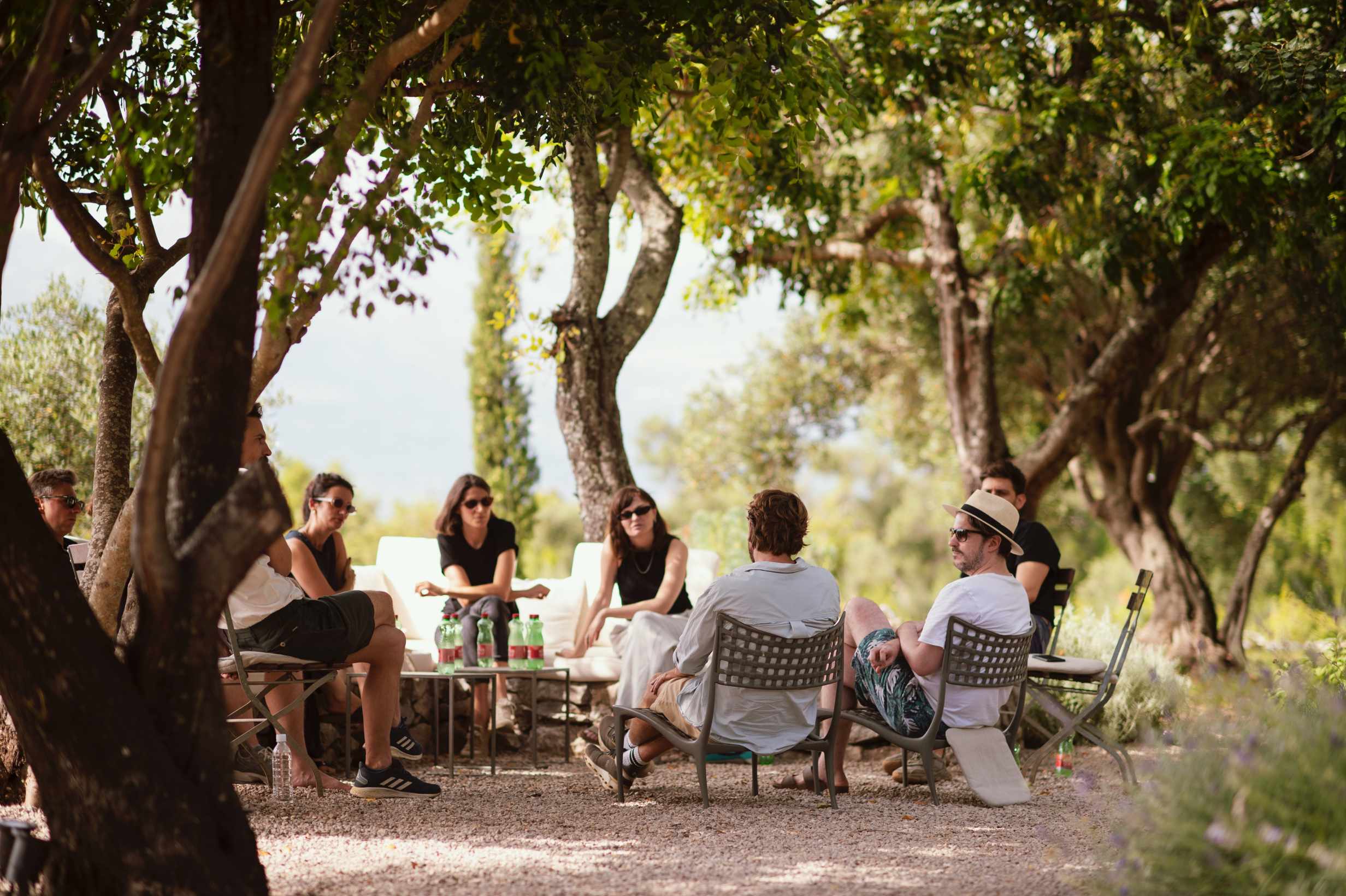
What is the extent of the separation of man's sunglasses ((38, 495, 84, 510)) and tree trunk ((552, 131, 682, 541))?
158 inches

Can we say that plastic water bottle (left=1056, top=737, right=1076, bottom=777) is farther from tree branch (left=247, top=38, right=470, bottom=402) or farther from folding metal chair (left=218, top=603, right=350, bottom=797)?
tree branch (left=247, top=38, right=470, bottom=402)

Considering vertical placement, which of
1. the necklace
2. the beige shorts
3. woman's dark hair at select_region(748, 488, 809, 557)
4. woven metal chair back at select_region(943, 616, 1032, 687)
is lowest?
the beige shorts

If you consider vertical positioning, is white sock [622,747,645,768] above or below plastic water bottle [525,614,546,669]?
below

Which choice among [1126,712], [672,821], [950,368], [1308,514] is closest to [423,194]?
[672,821]

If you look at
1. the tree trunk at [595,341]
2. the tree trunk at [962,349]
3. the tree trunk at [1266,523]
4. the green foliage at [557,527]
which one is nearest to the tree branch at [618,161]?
the tree trunk at [595,341]

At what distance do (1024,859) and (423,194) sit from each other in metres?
3.44

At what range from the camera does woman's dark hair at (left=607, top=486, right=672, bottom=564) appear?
773cm

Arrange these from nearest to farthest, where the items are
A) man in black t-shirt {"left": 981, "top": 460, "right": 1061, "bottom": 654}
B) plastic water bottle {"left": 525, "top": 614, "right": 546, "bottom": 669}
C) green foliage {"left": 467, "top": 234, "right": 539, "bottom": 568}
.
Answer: man in black t-shirt {"left": 981, "top": 460, "right": 1061, "bottom": 654} < plastic water bottle {"left": 525, "top": 614, "right": 546, "bottom": 669} < green foliage {"left": 467, "top": 234, "right": 539, "bottom": 568}

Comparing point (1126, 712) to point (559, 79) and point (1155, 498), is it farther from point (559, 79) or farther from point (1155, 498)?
point (1155, 498)

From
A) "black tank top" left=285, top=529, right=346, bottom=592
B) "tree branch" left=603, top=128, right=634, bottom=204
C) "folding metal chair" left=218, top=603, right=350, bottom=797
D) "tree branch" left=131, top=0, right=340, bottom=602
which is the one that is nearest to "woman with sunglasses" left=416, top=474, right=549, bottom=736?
"black tank top" left=285, top=529, right=346, bottom=592

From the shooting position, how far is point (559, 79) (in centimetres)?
492

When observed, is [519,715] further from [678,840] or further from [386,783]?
[678,840]

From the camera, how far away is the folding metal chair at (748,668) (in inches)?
206

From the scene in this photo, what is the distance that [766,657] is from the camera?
529cm
